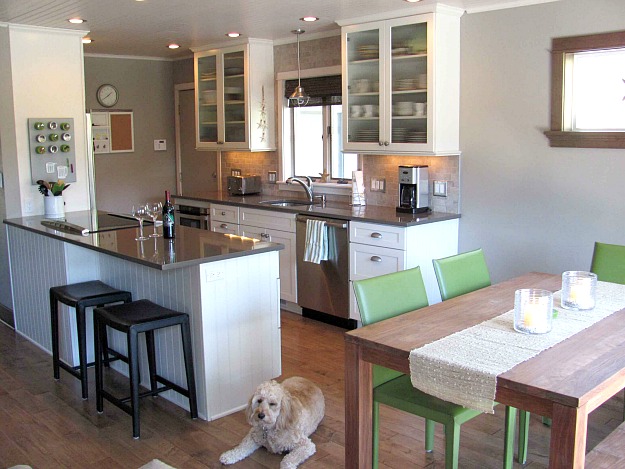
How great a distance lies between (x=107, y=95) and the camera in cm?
723

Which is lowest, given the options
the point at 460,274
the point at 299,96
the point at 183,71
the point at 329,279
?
the point at 329,279

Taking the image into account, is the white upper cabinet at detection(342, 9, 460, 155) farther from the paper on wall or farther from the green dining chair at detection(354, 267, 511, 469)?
the green dining chair at detection(354, 267, 511, 469)

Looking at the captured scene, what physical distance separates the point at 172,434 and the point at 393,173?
2.81 metres

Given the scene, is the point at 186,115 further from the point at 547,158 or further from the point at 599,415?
the point at 599,415

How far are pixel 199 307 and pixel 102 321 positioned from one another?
20.8 inches

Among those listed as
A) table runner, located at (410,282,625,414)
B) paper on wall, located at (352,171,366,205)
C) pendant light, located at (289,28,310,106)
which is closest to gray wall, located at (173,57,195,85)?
pendant light, located at (289,28,310,106)

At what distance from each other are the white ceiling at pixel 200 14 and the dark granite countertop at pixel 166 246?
Result: 4.89 ft

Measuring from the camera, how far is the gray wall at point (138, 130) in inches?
285

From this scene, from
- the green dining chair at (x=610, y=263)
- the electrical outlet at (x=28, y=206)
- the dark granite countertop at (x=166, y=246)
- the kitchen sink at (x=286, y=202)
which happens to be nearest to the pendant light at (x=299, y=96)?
the kitchen sink at (x=286, y=202)

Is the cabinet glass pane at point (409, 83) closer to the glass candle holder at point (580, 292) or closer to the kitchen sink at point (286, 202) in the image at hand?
the kitchen sink at point (286, 202)

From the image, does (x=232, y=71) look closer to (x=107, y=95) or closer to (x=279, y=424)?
(x=107, y=95)

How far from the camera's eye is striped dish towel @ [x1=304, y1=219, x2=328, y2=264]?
4977mm

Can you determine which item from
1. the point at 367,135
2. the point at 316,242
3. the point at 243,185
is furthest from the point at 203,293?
the point at 243,185

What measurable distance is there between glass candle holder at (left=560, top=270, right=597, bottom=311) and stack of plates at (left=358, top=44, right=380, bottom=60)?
2731 mm
